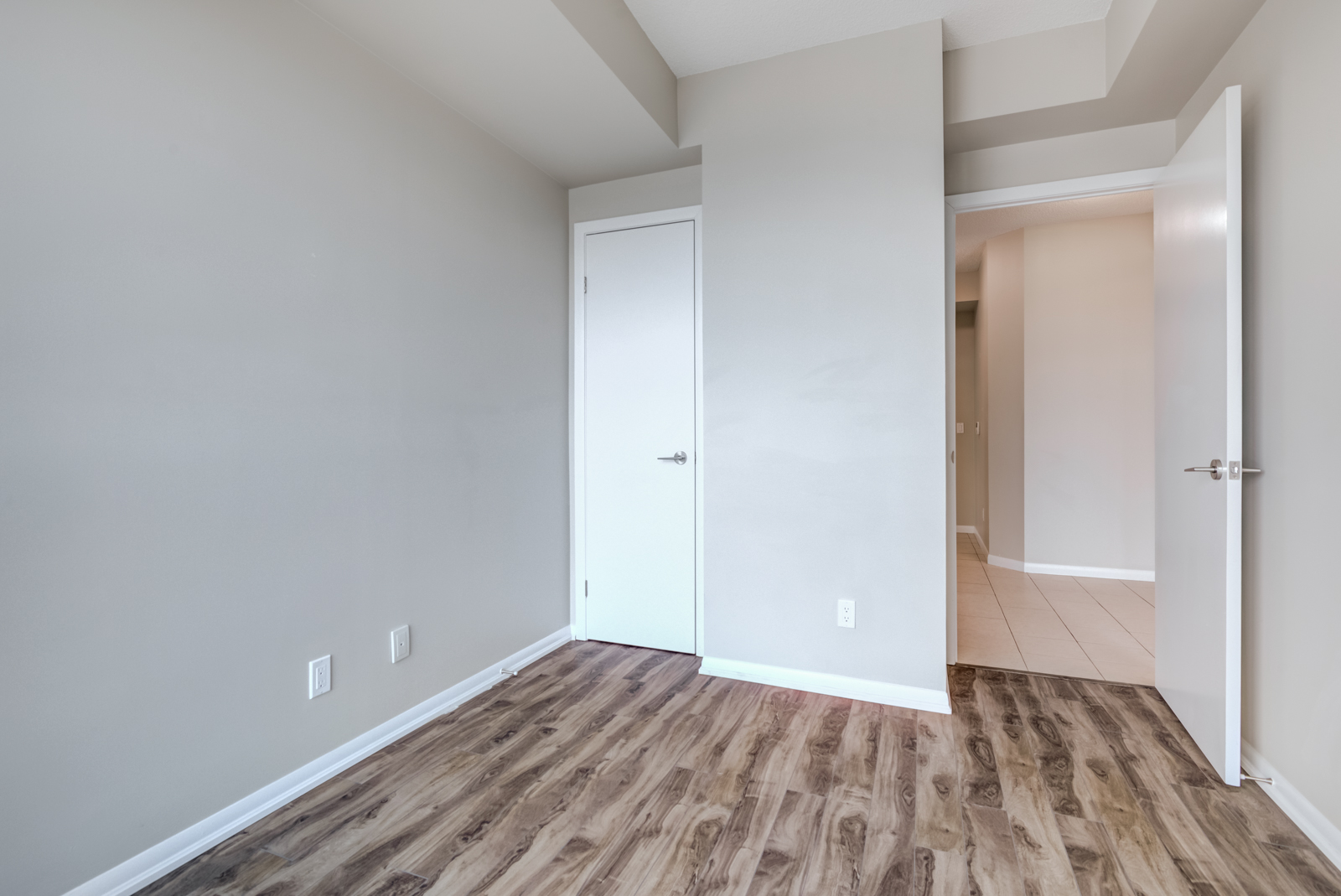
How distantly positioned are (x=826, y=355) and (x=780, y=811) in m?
1.67

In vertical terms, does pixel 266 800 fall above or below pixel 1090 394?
below

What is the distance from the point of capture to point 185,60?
1.56m

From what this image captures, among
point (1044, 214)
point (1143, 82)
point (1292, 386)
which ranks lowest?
point (1292, 386)

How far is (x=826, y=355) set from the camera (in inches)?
100

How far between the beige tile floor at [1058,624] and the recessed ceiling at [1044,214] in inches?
87.5

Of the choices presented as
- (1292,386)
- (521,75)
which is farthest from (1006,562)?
(521,75)

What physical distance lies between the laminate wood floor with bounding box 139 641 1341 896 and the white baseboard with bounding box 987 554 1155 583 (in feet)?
7.28

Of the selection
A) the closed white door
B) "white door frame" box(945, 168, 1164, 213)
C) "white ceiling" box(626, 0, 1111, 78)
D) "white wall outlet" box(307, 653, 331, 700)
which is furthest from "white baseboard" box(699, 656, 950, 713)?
"white ceiling" box(626, 0, 1111, 78)

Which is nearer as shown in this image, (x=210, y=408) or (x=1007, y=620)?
(x=210, y=408)

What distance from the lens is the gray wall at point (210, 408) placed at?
131 cm

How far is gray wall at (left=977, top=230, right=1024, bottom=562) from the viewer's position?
4684 mm

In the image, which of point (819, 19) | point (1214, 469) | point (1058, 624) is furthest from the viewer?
point (1058, 624)

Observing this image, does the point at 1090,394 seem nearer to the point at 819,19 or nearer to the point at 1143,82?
the point at 1143,82

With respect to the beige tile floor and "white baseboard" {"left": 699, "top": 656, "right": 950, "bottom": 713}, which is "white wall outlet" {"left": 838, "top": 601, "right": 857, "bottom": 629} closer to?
"white baseboard" {"left": 699, "top": 656, "right": 950, "bottom": 713}
